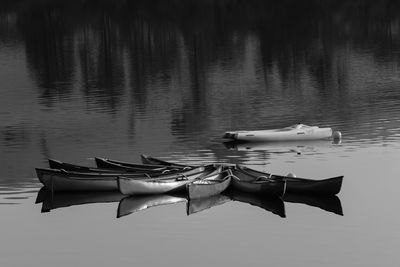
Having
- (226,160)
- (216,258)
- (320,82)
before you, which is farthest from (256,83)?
(216,258)

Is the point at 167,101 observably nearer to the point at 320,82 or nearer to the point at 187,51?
the point at 320,82

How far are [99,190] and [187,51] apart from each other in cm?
9817

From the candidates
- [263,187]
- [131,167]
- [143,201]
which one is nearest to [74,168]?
[131,167]

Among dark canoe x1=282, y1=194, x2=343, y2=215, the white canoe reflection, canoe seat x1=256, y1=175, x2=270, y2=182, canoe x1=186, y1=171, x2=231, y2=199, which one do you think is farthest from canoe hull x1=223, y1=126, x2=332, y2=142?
dark canoe x1=282, y1=194, x2=343, y2=215

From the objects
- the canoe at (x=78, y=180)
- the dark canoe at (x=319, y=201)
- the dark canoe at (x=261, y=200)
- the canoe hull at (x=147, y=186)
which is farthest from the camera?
the canoe at (x=78, y=180)

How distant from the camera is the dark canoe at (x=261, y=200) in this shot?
200 feet

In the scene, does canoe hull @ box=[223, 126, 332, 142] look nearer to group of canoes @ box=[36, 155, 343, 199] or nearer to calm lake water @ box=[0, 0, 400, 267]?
calm lake water @ box=[0, 0, 400, 267]

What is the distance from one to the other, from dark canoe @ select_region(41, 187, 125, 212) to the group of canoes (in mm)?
293

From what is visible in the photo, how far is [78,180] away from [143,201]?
4465mm

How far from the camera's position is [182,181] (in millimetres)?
65375

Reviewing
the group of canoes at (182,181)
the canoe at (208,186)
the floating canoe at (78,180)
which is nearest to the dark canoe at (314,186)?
the group of canoes at (182,181)

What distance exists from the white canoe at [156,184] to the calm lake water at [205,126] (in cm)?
73

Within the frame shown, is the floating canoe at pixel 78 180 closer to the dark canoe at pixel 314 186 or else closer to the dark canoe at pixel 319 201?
the dark canoe at pixel 314 186

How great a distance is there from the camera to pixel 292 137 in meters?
84.2
